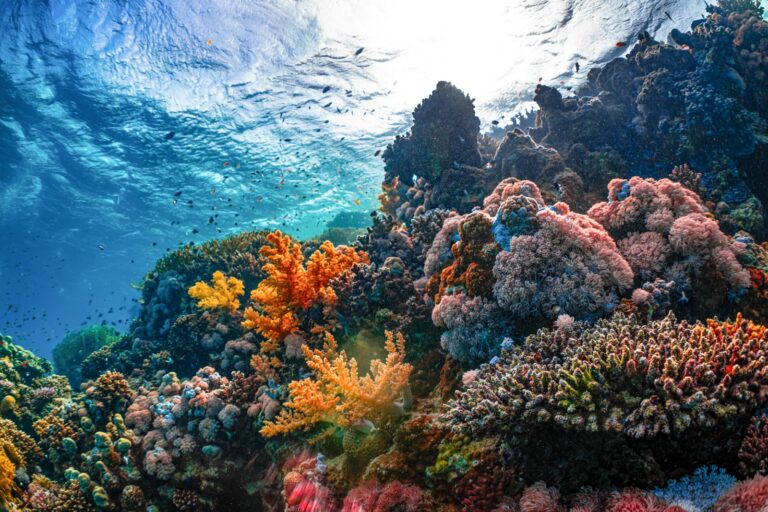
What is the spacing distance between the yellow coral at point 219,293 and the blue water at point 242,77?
18.7ft

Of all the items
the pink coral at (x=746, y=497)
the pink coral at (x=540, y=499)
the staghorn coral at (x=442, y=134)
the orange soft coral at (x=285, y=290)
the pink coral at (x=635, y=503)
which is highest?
the staghorn coral at (x=442, y=134)

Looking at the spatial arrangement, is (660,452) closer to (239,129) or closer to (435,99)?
(435,99)

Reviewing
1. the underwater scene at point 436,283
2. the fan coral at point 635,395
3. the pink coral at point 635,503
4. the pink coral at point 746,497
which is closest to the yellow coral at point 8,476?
the underwater scene at point 436,283

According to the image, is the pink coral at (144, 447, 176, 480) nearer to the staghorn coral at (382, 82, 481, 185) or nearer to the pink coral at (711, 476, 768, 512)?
the pink coral at (711, 476, 768, 512)

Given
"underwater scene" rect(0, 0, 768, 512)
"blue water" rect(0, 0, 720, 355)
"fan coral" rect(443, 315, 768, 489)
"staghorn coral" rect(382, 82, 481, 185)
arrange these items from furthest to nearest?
1. "blue water" rect(0, 0, 720, 355)
2. "staghorn coral" rect(382, 82, 481, 185)
3. "underwater scene" rect(0, 0, 768, 512)
4. "fan coral" rect(443, 315, 768, 489)

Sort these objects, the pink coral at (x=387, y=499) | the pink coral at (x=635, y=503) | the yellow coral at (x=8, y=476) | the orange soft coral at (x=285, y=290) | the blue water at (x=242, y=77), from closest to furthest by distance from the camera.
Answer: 1. the pink coral at (x=635, y=503)
2. the pink coral at (x=387, y=499)
3. the yellow coral at (x=8, y=476)
4. the orange soft coral at (x=285, y=290)
5. the blue water at (x=242, y=77)

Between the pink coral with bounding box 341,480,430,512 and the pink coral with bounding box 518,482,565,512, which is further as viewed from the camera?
the pink coral with bounding box 341,480,430,512

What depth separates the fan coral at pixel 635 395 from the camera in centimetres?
250

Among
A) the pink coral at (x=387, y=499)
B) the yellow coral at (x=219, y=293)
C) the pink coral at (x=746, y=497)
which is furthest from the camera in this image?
the yellow coral at (x=219, y=293)

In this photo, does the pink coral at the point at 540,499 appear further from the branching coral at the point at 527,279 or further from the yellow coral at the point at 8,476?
the yellow coral at the point at 8,476

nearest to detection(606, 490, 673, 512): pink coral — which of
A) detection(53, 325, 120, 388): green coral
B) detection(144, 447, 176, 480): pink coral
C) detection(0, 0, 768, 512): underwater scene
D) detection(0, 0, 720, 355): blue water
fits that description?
detection(0, 0, 768, 512): underwater scene

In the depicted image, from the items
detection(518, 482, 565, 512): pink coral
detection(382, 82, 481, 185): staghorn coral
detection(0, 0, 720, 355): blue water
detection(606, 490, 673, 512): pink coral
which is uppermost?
detection(0, 0, 720, 355): blue water

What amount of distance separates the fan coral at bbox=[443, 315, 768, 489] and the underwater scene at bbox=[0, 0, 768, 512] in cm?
2

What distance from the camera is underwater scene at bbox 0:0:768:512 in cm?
285
